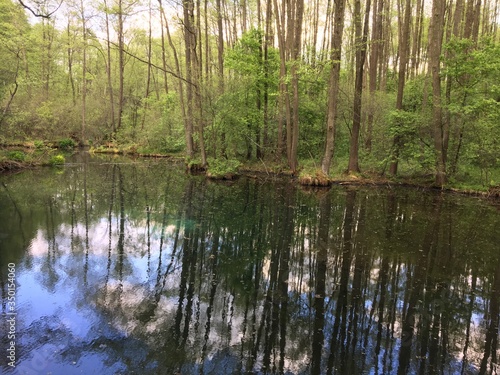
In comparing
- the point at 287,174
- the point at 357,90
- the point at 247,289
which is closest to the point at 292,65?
the point at 357,90

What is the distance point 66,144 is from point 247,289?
99.6 feet

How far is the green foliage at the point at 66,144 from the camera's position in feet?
97.1

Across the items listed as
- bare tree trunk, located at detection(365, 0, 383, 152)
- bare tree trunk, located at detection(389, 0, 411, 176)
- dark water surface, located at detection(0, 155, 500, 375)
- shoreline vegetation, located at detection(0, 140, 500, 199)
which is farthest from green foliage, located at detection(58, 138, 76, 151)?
bare tree trunk, located at detection(389, 0, 411, 176)

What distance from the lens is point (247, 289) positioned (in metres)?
5.36

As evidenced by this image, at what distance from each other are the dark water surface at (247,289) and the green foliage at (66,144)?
831 inches

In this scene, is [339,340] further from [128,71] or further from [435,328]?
[128,71]

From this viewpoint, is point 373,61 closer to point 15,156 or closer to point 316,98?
point 316,98

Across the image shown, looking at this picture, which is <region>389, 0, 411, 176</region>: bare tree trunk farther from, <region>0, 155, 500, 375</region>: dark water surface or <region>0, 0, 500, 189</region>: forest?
<region>0, 155, 500, 375</region>: dark water surface

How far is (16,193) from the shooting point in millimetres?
11570

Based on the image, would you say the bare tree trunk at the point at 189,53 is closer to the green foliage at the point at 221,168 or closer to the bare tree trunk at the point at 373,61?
the green foliage at the point at 221,168

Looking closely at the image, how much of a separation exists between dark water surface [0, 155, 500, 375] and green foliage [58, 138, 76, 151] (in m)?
21.1

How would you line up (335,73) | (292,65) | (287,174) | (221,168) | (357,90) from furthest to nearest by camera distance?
(287,174), (221,168), (357,90), (292,65), (335,73)

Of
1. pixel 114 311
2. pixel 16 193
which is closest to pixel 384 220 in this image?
pixel 114 311

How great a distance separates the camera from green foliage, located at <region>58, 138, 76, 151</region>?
29584 millimetres
